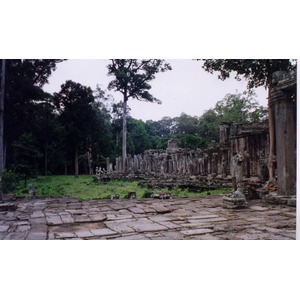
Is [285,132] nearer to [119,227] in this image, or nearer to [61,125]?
[119,227]

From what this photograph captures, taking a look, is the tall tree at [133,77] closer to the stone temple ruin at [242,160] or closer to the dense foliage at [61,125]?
the dense foliage at [61,125]

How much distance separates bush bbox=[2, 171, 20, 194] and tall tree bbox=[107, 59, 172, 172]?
7.57 ft

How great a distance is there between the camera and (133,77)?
18.0 feet

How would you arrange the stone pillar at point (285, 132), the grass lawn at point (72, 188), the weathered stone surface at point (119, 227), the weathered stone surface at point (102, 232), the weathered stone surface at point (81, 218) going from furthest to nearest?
1. the grass lawn at point (72, 188)
2. the stone pillar at point (285, 132)
3. the weathered stone surface at point (81, 218)
4. the weathered stone surface at point (119, 227)
5. the weathered stone surface at point (102, 232)

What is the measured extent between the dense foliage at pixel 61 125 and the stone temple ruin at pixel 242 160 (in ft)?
3.66

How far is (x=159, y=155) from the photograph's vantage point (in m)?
9.62

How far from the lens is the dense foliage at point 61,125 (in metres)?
5.14

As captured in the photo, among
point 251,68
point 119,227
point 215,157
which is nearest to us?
point 119,227

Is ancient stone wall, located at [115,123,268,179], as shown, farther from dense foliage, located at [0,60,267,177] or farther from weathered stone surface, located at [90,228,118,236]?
weathered stone surface, located at [90,228,118,236]

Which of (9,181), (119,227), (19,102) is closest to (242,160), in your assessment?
(119,227)

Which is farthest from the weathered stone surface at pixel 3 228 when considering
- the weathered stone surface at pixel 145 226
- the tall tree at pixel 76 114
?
the tall tree at pixel 76 114

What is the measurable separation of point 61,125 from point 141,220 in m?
2.38

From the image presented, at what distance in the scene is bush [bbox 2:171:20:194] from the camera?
5367 mm

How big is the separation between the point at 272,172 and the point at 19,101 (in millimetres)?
5569
